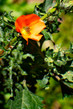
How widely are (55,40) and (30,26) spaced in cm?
152

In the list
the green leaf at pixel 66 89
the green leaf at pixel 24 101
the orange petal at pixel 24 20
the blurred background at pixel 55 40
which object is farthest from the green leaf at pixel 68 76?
the blurred background at pixel 55 40

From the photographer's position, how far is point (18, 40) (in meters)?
1.09

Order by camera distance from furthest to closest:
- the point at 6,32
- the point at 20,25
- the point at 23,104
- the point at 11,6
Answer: the point at 11,6 → the point at 23,104 → the point at 6,32 → the point at 20,25

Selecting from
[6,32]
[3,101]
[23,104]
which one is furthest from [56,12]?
[3,101]

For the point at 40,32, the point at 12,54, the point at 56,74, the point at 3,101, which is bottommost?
the point at 3,101

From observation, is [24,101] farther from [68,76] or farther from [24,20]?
[24,20]

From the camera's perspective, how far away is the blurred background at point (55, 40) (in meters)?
2.38

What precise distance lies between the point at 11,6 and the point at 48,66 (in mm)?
1865

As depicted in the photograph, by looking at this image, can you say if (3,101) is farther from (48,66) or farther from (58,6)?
(58,6)

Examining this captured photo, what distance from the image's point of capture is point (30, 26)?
1157mm

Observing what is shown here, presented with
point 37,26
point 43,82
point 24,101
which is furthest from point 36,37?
point 24,101

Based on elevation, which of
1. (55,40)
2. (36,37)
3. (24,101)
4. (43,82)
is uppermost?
(36,37)

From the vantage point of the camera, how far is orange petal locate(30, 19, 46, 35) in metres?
1.08

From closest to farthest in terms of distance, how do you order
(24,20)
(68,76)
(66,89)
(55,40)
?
1. (24,20)
2. (68,76)
3. (66,89)
4. (55,40)
